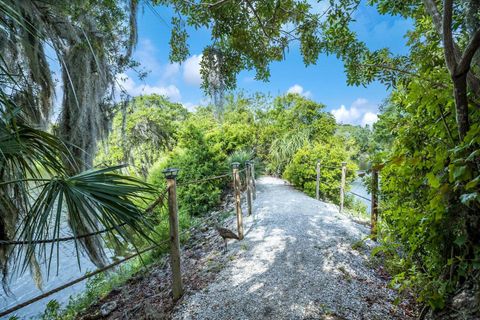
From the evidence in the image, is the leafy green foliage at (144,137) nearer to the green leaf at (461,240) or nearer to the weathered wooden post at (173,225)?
the weathered wooden post at (173,225)

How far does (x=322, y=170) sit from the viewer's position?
22.7 ft

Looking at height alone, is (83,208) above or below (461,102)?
below

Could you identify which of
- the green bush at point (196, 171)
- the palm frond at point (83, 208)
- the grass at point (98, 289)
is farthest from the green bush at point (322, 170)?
the palm frond at point (83, 208)

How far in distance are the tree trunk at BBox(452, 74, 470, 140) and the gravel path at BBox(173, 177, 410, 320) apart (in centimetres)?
145

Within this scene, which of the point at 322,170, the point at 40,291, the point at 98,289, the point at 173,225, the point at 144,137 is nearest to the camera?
the point at 173,225

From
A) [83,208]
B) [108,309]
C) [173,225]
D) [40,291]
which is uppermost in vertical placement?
[83,208]

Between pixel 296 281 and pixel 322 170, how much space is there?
475 centimetres

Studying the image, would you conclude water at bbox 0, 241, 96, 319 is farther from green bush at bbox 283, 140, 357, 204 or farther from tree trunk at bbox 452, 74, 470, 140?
green bush at bbox 283, 140, 357, 204

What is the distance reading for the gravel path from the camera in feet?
6.91

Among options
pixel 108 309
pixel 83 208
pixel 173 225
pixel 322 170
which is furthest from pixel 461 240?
pixel 322 170

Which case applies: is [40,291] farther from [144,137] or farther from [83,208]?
[144,137]

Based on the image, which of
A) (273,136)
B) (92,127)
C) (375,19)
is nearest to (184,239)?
(92,127)

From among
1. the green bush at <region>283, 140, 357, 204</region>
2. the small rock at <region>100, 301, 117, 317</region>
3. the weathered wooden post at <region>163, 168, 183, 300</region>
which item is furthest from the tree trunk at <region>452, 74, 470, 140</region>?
the green bush at <region>283, 140, 357, 204</region>

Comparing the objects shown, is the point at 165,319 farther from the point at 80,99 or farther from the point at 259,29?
the point at 259,29
